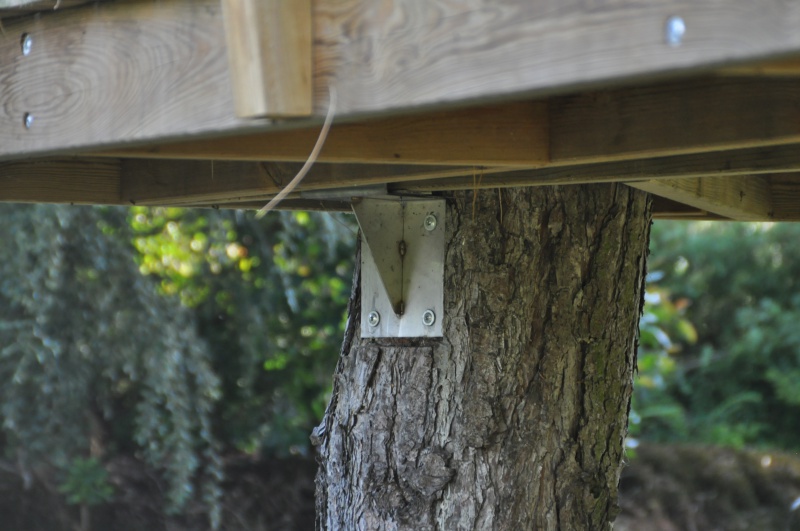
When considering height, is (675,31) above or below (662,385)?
above

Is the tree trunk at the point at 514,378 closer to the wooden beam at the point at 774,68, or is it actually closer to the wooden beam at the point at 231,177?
the wooden beam at the point at 231,177

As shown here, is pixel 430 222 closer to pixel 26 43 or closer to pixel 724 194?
pixel 724 194

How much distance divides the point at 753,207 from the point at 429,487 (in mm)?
985

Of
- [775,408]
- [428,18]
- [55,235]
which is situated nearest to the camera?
[428,18]

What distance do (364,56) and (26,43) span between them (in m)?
0.67

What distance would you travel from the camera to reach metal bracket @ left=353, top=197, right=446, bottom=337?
194 cm

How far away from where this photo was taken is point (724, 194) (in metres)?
2.00

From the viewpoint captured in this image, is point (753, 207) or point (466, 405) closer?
point (466, 405)

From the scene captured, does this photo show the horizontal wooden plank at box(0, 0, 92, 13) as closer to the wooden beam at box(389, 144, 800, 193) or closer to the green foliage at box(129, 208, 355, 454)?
the wooden beam at box(389, 144, 800, 193)

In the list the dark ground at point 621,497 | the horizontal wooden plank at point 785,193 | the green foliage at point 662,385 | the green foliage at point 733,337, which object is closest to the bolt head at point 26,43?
the horizontal wooden plank at point 785,193

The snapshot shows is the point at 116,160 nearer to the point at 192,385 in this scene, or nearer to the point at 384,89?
the point at 384,89

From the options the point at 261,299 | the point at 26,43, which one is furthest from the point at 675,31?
the point at 261,299

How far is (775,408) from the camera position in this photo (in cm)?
801

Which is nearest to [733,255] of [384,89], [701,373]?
[701,373]
